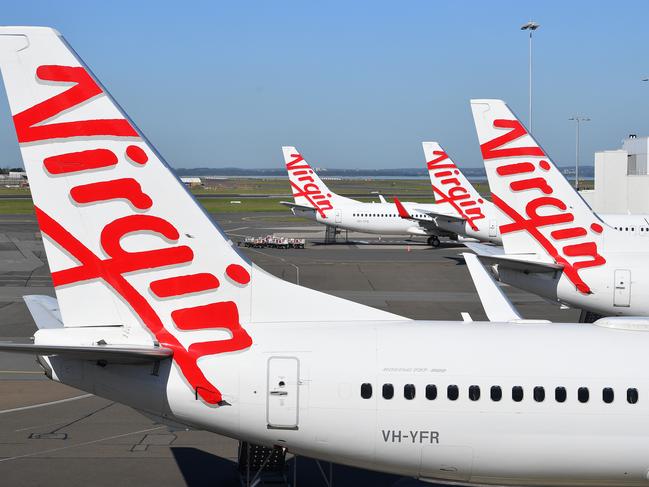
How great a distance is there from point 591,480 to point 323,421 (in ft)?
13.8

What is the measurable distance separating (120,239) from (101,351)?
1.81m

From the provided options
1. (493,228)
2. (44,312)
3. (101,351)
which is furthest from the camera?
(493,228)

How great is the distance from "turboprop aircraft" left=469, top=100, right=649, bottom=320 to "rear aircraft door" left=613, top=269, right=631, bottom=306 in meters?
0.57

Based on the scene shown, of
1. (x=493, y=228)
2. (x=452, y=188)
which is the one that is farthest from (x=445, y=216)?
(x=493, y=228)

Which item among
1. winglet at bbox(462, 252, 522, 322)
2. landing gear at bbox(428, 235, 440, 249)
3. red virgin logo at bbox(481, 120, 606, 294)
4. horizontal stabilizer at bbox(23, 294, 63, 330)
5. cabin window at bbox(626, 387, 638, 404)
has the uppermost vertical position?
red virgin logo at bbox(481, 120, 606, 294)

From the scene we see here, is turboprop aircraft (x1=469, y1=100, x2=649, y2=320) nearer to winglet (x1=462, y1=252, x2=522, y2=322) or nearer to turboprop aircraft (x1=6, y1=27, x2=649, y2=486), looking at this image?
winglet (x1=462, y1=252, x2=522, y2=322)

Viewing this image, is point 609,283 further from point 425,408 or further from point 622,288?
point 425,408

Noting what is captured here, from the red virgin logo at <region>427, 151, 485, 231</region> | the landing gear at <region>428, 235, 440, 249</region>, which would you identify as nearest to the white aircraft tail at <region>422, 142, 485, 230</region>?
the red virgin logo at <region>427, 151, 485, 231</region>

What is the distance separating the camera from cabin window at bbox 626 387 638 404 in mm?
13180

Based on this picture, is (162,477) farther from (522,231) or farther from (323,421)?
(522,231)

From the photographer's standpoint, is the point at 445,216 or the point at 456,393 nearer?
the point at 456,393

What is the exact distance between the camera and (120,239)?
43.4 feet

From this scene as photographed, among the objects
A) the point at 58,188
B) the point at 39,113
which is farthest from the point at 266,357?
the point at 39,113

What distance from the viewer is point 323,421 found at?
13.0 metres
